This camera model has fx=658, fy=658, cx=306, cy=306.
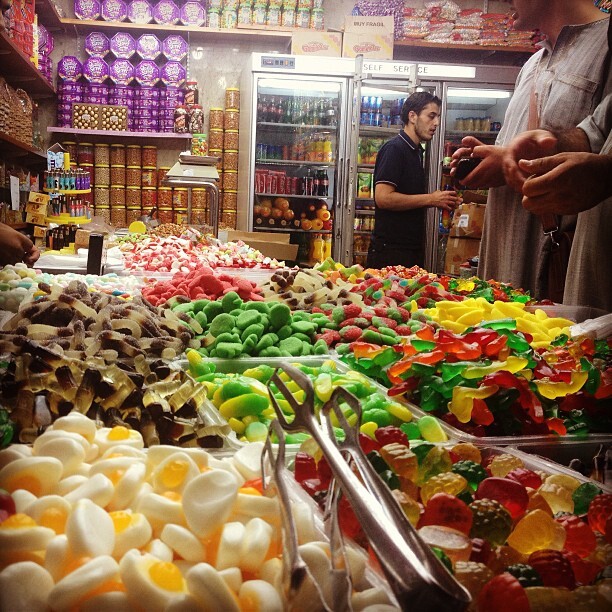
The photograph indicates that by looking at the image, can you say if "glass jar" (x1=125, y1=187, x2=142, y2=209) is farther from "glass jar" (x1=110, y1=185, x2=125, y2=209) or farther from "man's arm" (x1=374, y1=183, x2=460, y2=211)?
"man's arm" (x1=374, y1=183, x2=460, y2=211)

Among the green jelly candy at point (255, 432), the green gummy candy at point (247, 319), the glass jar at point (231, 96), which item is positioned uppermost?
the glass jar at point (231, 96)

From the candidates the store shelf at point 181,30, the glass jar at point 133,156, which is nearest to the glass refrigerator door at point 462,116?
the store shelf at point 181,30

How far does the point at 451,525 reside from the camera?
510mm

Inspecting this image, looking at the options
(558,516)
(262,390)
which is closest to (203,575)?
(558,516)

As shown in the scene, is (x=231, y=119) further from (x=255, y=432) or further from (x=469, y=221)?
(x=255, y=432)

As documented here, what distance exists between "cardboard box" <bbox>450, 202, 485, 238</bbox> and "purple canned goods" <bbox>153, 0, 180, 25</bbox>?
3.90 meters

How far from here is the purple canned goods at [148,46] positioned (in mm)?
5156

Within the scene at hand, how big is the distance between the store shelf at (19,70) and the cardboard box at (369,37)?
210 cm

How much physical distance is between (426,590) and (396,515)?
0.07m

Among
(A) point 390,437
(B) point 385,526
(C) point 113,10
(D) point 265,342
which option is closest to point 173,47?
(C) point 113,10

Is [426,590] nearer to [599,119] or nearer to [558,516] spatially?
[558,516]

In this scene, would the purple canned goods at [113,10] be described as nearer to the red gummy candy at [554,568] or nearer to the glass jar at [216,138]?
the glass jar at [216,138]

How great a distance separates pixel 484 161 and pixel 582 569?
0.67 m

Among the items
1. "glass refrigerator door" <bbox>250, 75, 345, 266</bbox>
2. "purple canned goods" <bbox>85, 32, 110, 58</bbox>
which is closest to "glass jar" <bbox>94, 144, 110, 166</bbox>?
"purple canned goods" <bbox>85, 32, 110, 58</bbox>
